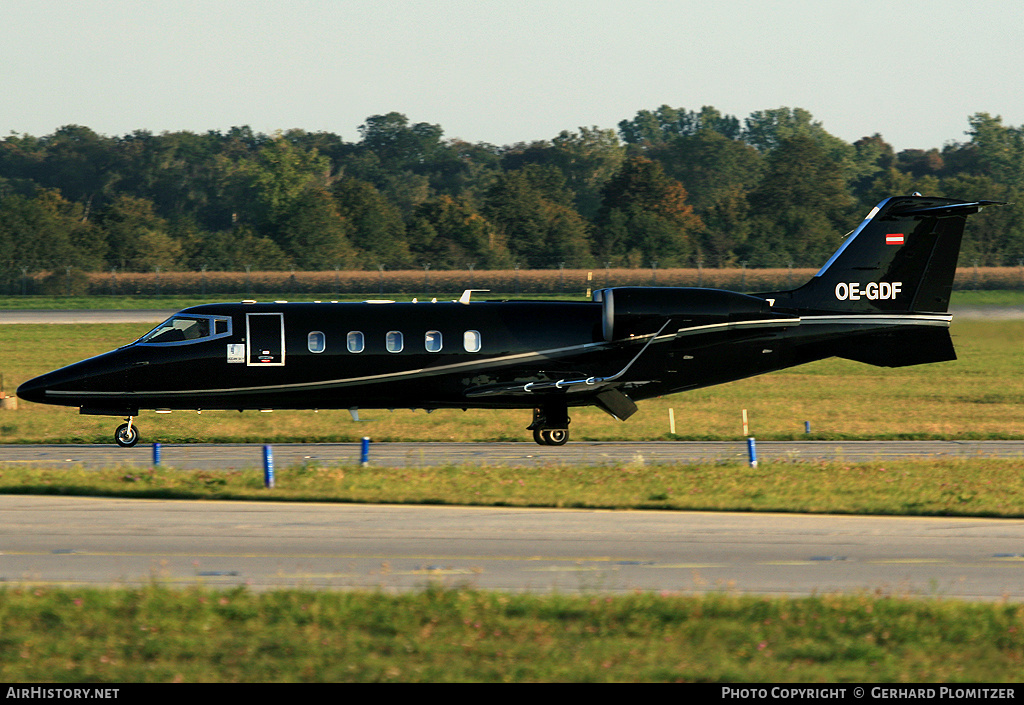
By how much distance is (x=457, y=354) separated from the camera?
30.4 metres

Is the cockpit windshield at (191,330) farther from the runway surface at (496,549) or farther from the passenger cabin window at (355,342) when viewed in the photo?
the runway surface at (496,549)

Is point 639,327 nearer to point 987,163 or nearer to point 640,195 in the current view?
point 640,195

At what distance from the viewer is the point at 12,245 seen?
99750 millimetres

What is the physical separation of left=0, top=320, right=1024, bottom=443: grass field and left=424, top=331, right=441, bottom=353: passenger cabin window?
13.4 ft

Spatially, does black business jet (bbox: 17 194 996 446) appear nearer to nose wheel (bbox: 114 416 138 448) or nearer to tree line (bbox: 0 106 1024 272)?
nose wheel (bbox: 114 416 138 448)

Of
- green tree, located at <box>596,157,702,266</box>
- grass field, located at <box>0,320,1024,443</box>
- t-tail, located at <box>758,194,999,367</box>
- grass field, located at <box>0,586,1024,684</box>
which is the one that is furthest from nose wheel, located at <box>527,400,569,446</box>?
green tree, located at <box>596,157,702,266</box>

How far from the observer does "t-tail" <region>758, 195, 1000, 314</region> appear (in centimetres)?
3203

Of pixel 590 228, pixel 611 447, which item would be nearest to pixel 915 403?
pixel 611 447

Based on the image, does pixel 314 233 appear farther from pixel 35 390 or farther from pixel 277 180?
pixel 35 390

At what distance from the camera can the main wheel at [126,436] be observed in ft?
101

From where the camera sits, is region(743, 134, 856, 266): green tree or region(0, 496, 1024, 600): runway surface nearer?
region(0, 496, 1024, 600): runway surface

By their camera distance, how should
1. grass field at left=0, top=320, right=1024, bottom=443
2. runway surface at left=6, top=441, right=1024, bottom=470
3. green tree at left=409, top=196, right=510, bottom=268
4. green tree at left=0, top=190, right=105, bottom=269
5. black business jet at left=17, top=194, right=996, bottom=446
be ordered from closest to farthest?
runway surface at left=6, top=441, right=1024, bottom=470 < black business jet at left=17, top=194, right=996, bottom=446 < grass field at left=0, top=320, right=1024, bottom=443 < green tree at left=0, top=190, right=105, bottom=269 < green tree at left=409, top=196, right=510, bottom=268

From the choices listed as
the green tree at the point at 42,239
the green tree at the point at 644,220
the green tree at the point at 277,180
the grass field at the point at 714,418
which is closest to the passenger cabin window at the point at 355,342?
the grass field at the point at 714,418

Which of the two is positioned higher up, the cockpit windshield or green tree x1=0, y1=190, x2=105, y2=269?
green tree x1=0, y1=190, x2=105, y2=269
